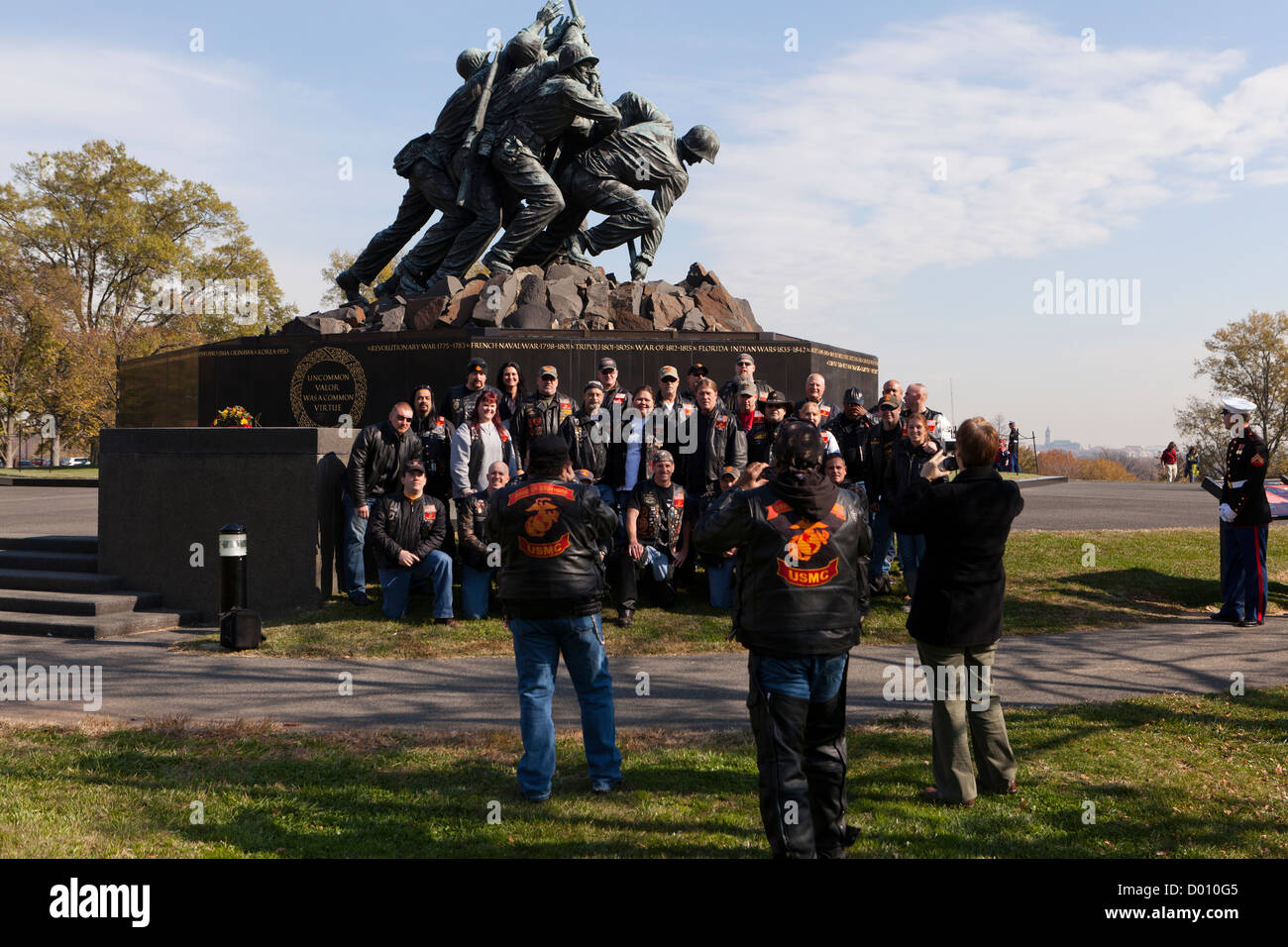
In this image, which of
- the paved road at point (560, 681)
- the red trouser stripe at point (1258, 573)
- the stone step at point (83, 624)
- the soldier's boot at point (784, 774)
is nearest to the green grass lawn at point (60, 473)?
the stone step at point (83, 624)

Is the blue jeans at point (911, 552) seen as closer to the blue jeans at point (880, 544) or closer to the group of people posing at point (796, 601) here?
the blue jeans at point (880, 544)

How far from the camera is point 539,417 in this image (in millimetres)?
10047

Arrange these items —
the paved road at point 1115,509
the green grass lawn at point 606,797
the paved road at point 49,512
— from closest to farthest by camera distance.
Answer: the green grass lawn at point 606,797 < the paved road at point 49,512 < the paved road at point 1115,509

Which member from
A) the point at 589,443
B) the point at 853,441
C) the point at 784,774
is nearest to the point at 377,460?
the point at 589,443

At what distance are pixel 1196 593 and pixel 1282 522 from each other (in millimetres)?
7384

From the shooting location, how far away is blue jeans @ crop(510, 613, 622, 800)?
16.1ft

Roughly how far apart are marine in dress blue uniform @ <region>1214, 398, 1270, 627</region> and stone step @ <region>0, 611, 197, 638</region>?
35.0 ft

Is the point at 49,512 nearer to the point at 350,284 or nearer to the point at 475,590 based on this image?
the point at 350,284

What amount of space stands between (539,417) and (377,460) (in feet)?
5.48

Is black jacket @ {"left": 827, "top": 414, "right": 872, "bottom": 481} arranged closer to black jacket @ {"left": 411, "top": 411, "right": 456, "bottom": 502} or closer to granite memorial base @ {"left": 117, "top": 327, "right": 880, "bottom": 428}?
black jacket @ {"left": 411, "top": 411, "right": 456, "bottom": 502}

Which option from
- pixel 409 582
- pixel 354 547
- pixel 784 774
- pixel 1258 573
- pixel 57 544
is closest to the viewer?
pixel 784 774

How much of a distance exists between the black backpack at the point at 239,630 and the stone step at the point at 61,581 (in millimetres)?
3144

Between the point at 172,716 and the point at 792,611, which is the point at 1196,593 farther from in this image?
the point at 172,716

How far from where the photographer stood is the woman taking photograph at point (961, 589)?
184 inches
